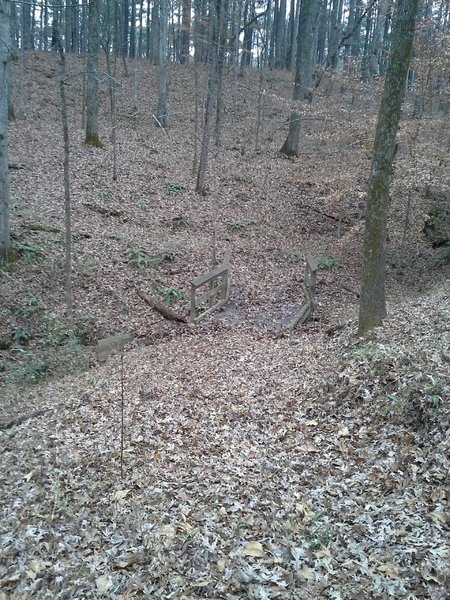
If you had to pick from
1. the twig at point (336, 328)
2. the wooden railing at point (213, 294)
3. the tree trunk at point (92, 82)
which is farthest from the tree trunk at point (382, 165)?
the tree trunk at point (92, 82)

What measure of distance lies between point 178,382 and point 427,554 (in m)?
5.14

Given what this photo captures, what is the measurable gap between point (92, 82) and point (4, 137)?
9870 millimetres

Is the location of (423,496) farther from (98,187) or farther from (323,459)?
(98,187)

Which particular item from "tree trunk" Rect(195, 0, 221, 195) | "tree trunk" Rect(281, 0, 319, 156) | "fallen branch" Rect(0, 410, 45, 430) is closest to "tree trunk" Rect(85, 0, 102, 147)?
"tree trunk" Rect(195, 0, 221, 195)

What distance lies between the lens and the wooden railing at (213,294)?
11633mm

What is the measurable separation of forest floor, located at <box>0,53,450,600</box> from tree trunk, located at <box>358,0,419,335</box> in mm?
497

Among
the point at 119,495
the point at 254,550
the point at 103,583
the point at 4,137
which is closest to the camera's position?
the point at 103,583

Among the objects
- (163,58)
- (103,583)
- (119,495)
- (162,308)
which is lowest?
(162,308)

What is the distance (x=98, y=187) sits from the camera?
Result: 17.2 meters

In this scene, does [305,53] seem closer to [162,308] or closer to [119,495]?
[162,308]

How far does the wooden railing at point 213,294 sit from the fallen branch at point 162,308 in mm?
384

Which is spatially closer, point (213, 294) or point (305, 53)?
point (213, 294)

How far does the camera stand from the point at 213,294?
12.3 meters

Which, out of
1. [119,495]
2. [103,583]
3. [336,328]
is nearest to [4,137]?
[336,328]
